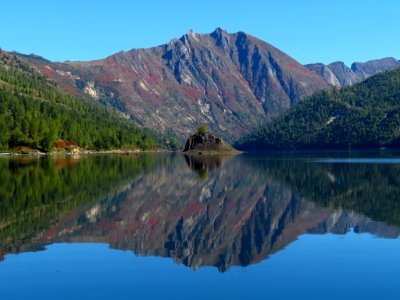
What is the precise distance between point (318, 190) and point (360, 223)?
25.6 meters

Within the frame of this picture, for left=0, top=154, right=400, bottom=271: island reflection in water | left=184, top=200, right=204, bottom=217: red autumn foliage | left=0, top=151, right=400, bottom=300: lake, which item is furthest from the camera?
left=184, top=200, right=204, bottom=217: red autumn foliage

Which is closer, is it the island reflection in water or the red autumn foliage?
the island reflection in water

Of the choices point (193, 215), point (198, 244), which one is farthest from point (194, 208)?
point (198, 244)

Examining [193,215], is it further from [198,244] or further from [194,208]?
[198,244]

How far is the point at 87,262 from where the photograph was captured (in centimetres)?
3023

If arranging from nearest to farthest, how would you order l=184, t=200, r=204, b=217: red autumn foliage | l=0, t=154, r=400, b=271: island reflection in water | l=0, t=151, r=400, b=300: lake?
l=0, t=151, r=400, b=300: lake, l=0, t=154, r=400, b=271: island reflection in water, l=184, t=200, r=204, b=217: red autumn foliage

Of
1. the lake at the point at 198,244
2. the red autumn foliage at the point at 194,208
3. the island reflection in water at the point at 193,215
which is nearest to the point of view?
the lake at the point at 198,244

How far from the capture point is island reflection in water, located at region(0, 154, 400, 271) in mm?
34844

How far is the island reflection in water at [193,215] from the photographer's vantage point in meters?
34.8

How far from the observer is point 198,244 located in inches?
1389

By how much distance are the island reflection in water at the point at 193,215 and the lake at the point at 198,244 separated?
0.11 metres

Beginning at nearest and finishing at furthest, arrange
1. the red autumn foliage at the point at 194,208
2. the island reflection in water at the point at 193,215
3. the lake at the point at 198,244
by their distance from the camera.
Answer: 1. the lake at the point at 198,244
2. the island reflection in water at the point at 193,215
3. the red autumn foliage at the point at 194,208

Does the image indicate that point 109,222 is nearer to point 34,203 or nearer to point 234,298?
point 34,203

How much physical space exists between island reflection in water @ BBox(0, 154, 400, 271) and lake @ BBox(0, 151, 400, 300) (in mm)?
109
